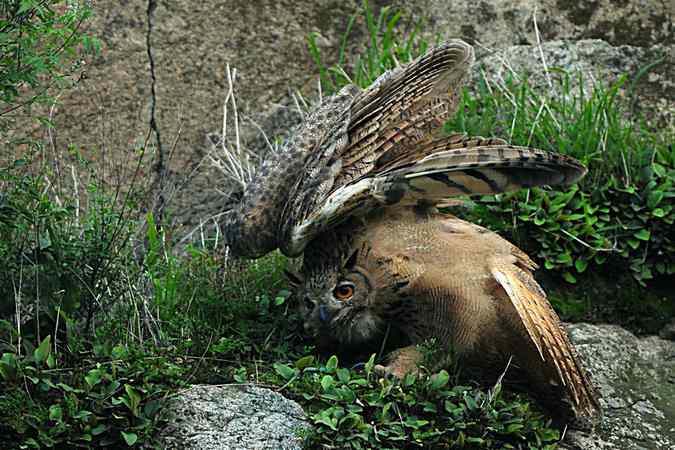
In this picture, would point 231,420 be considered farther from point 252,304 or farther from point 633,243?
point 633,243

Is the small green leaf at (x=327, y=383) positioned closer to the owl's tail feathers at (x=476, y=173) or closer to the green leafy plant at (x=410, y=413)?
the green leafy plant at (x=410, y=413)

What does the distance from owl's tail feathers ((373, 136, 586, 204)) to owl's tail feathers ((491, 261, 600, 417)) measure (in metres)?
0.34

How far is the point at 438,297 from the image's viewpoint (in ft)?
12.6

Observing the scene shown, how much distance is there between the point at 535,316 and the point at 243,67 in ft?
11.3

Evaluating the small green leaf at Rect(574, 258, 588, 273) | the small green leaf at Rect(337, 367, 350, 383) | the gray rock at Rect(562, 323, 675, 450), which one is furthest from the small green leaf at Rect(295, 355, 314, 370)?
the small green leaf at Rect(574, 258, 588, 273)

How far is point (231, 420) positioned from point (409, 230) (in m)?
1.09

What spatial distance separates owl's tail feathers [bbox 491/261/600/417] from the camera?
3643 mm

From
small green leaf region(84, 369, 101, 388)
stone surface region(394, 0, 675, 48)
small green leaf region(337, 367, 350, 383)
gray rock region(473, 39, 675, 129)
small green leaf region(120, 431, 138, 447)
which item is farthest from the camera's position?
stone surface region(394, 0, 675, 48)

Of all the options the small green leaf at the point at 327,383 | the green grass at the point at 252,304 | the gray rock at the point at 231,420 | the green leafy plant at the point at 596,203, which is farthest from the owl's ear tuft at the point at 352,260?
the green leafy plant at the point at 596,203

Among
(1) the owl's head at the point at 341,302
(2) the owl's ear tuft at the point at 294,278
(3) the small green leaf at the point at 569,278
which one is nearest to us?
(1) the owl's head at the point at 341,302

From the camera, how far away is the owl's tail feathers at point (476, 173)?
3.82 metres

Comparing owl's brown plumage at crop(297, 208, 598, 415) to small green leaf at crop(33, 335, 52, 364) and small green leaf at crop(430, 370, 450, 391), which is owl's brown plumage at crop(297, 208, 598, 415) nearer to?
small green leaf at crop(430, 370, 450, 391)

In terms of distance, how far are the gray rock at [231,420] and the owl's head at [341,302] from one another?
423 millimetres

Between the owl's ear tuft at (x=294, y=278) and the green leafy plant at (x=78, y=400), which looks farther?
the owl's ear tuft at (x=294, y=278)
